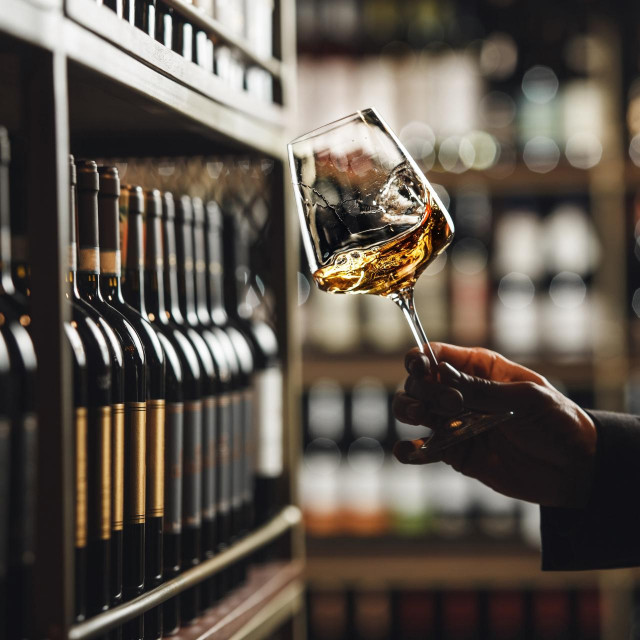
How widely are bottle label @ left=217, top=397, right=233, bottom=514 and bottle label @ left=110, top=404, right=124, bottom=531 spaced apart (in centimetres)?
23

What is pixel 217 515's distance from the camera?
95cm

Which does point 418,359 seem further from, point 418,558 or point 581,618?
point 581,618

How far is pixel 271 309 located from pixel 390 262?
0.43m

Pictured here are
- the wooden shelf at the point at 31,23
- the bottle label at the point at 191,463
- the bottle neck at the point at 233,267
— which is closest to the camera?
the wooden shelf at the point at 31,23

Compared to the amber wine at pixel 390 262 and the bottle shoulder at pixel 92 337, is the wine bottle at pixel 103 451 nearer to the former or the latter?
the bottle shoulder at pixel 92 337

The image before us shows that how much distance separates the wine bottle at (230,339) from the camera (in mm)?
964

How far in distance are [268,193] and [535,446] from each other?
48 centimetres

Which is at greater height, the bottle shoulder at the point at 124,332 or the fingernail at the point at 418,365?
the bottle shoulder at the point at 124,332

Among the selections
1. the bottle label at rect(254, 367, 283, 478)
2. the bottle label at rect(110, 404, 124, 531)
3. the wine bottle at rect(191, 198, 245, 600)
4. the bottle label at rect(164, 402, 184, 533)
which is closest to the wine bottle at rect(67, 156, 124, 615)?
the bottle label at rect(110, 404, 124, 531)

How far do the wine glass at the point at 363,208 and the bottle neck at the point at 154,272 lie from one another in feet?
0.56

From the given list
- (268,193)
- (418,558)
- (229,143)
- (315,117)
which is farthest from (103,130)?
(418,558)

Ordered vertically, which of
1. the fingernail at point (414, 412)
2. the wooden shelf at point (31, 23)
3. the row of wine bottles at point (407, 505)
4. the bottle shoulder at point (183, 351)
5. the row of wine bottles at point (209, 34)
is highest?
the row of wine bottles at point (209, 34)

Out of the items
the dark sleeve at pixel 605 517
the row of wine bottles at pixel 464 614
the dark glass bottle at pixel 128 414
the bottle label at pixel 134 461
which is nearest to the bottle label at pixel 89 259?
the dark glass bottle at pixel 128 414

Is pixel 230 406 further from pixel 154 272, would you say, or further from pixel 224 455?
pixel 154 272
